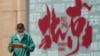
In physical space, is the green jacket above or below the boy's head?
below

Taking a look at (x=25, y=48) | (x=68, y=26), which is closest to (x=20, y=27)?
(x=25, y=48)

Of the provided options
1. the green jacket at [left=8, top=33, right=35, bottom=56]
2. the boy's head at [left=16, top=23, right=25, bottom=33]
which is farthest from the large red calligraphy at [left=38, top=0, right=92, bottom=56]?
the boy's head at [left=16, top=23, right=25, bottom=33]

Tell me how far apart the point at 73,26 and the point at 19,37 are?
2503mm

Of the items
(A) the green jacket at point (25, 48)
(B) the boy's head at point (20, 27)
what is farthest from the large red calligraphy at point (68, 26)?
(B) the boy's head at point (20, 27)

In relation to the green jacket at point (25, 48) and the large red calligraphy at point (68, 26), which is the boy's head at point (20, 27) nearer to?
the green jacket at point (25, 48)

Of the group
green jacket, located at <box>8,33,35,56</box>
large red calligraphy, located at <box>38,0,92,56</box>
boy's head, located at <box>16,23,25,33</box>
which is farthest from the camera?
large red calligraphy, located at <box>38,0,92,56</box>

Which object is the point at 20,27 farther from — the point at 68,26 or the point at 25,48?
the point at 68,26

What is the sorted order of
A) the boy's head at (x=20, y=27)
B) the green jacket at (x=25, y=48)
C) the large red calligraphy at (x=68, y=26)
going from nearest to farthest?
the boy's head at (x=20, y=27)
the green jacket at (x=25, y=48)
the large red calligraphy at (x=68, y=26)

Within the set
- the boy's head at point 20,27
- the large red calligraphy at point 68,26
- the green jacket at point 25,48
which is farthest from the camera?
the large red calligraphy at point 68,26

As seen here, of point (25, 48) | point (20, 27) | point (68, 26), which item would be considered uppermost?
point (20, 27)

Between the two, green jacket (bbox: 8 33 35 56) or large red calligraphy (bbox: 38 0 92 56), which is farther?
large red calligraphy (bbox: 38 0 92 56)

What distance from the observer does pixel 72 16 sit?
32.3 ft

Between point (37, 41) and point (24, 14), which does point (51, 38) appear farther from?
point (24, 14)

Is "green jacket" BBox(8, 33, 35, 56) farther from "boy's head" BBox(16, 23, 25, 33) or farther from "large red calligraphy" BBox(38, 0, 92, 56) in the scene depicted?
"large red calligraphy" BBox(38, 0, 92, 56)
